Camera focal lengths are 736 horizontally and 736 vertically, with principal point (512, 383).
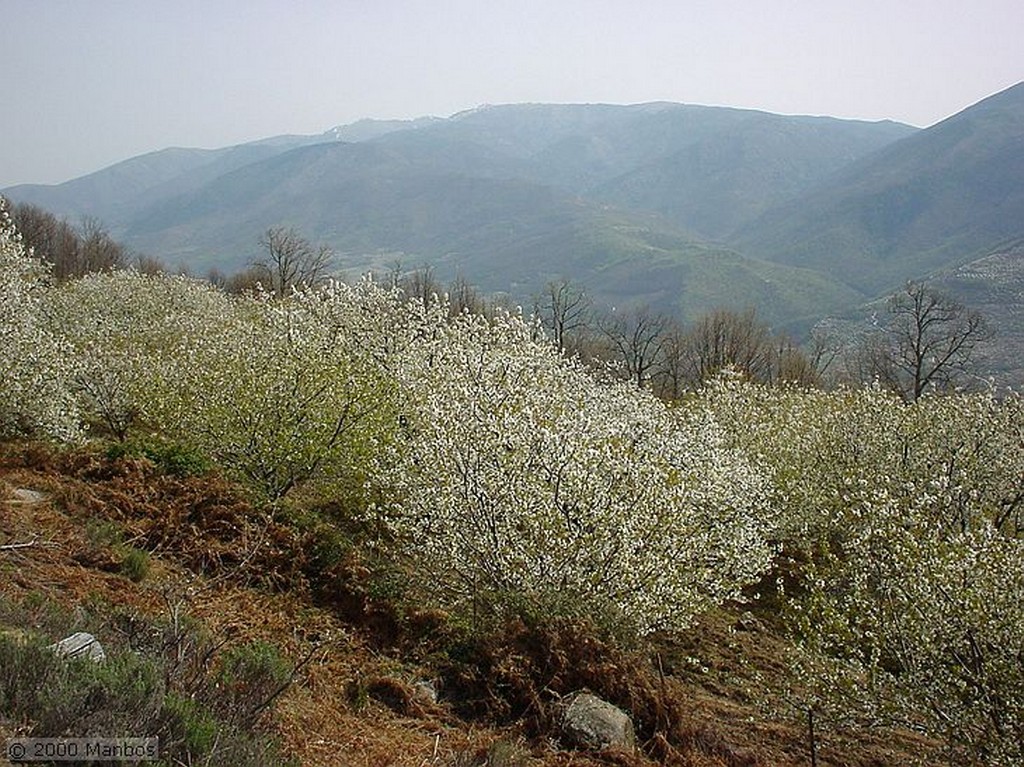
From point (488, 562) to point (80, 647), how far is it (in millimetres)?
5202

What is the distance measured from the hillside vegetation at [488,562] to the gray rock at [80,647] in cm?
26

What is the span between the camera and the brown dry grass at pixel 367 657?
7410 mm

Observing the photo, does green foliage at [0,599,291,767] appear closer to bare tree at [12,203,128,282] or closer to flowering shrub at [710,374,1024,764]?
flowering shrub at [710,374,1024,764]

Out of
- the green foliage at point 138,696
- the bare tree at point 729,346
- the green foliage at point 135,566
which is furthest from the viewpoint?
the bare tree at point 729,346

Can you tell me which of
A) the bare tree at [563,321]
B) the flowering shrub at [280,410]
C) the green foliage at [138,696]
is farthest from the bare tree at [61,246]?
the green foliage at [138,696]

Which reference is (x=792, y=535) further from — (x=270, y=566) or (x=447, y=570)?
(x=270, y=566)

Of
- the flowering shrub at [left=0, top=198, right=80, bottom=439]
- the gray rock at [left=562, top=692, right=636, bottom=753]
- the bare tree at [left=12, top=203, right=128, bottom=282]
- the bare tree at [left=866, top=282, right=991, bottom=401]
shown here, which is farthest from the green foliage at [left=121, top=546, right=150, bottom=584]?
the bare tree at [left=12, top=203, right=128, bottom=282]

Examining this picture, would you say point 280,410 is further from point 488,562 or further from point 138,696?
point 138,696

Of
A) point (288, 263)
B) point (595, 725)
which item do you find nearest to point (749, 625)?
point (595, 725)

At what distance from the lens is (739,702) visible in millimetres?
11375

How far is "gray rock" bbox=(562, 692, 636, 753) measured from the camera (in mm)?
7633

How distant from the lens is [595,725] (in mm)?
7773

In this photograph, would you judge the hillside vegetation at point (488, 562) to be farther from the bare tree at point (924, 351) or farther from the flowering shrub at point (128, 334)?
the bare tree at point (924, 351)

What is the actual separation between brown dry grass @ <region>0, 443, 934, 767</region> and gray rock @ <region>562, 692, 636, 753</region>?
0.55 ft
